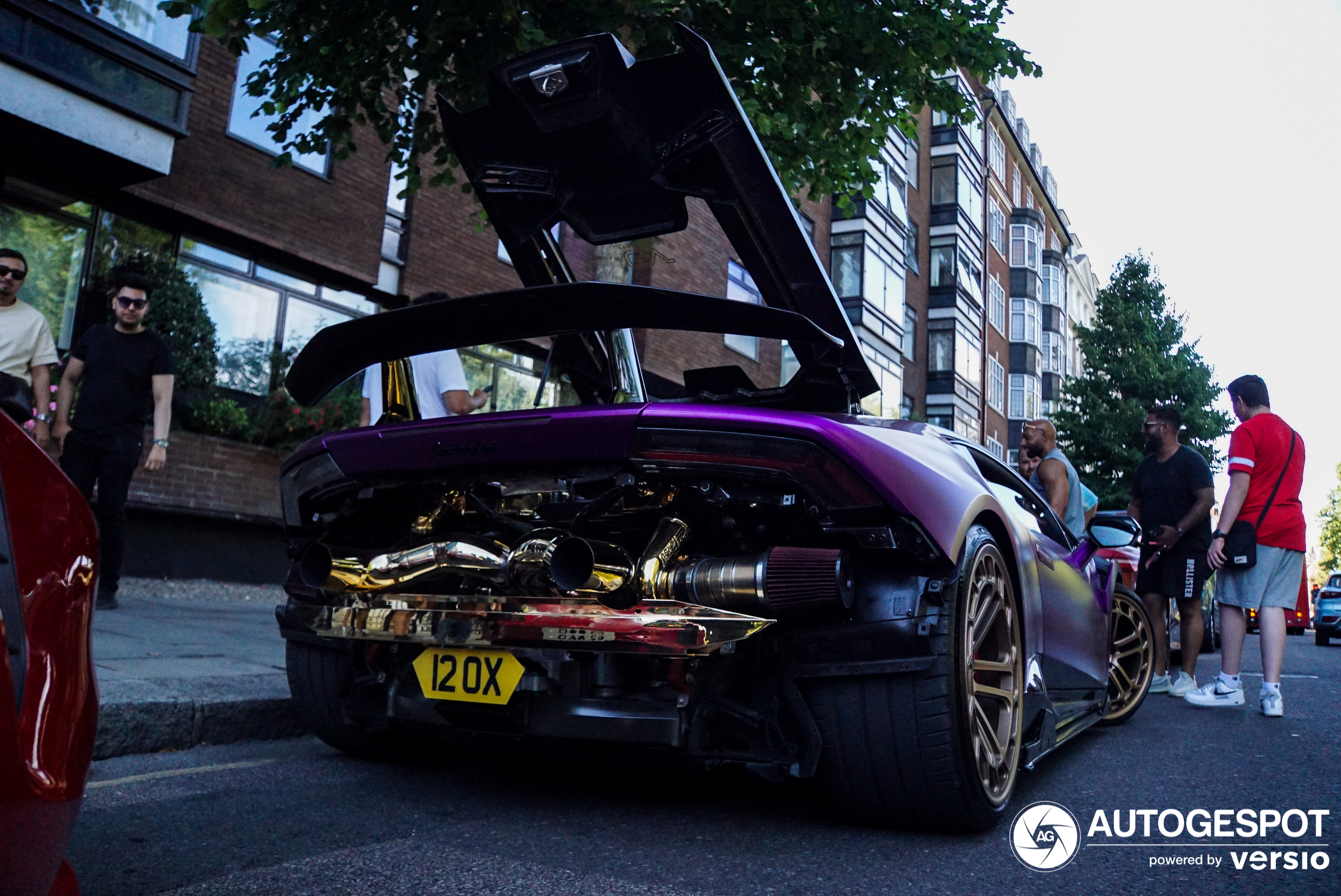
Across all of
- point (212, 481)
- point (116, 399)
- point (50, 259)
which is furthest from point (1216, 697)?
point (50, 259)

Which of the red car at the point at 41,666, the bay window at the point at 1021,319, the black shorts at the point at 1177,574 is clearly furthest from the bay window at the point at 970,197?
the red car at the point at 41,666

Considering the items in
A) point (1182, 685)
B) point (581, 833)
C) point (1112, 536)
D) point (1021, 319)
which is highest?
point (1021, 319)

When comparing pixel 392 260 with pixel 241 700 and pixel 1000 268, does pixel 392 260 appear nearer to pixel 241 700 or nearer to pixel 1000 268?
pixel 241 700

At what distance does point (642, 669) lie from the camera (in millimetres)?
2777

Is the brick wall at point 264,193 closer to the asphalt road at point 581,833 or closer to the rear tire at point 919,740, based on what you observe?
the asphalt road at point 581,833

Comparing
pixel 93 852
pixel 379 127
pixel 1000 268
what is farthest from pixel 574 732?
pixel 1000 268

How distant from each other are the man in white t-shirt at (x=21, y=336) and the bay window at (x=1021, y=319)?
1583 inches

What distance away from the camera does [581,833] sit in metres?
2.74

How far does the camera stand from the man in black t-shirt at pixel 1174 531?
643cm

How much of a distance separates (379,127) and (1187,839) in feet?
24.8

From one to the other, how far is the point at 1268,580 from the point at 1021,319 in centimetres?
3843

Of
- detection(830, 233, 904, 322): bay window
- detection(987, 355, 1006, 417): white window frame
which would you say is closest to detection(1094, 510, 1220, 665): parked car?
detection(830, 233, 904, 322): bay window

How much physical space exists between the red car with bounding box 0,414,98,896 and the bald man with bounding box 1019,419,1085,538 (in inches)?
230

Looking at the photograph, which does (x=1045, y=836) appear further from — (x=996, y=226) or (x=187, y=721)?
(x=996, y=226)
